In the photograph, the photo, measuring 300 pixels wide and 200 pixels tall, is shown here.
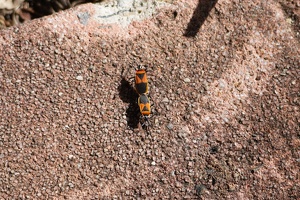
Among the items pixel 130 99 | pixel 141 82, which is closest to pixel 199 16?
pixel 141 82

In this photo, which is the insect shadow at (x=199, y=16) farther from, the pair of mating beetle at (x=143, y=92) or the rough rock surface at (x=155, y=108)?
the pair of mating beetle at (x=143, y=92)

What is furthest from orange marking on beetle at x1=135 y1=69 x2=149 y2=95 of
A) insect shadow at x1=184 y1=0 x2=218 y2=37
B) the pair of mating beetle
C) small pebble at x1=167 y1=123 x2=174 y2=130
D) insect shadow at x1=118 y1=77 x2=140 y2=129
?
insect shadow at x1=184 y1=0 x2=218 y2=37

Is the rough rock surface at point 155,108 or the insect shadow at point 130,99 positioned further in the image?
the insect shadow at point 130,99

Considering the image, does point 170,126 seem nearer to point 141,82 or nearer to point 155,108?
point 155,108

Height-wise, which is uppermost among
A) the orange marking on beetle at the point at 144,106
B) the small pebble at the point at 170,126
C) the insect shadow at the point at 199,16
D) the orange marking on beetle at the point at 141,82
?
the insect shadow at the point at 199,16

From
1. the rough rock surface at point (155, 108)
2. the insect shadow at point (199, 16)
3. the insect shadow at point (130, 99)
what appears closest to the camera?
the rough rock surface at point (155, 108)

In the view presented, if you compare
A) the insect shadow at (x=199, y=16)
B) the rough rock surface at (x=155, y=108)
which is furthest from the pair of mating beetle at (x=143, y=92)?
the insect shadow at (x=199, y=16)

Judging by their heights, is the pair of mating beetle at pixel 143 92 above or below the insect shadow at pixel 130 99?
above

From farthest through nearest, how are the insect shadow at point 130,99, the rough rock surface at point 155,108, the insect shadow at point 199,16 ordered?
the insect shadow at point 199,16 < the insect shadow at point 130,99 < the rough rock surface at point 155,108
